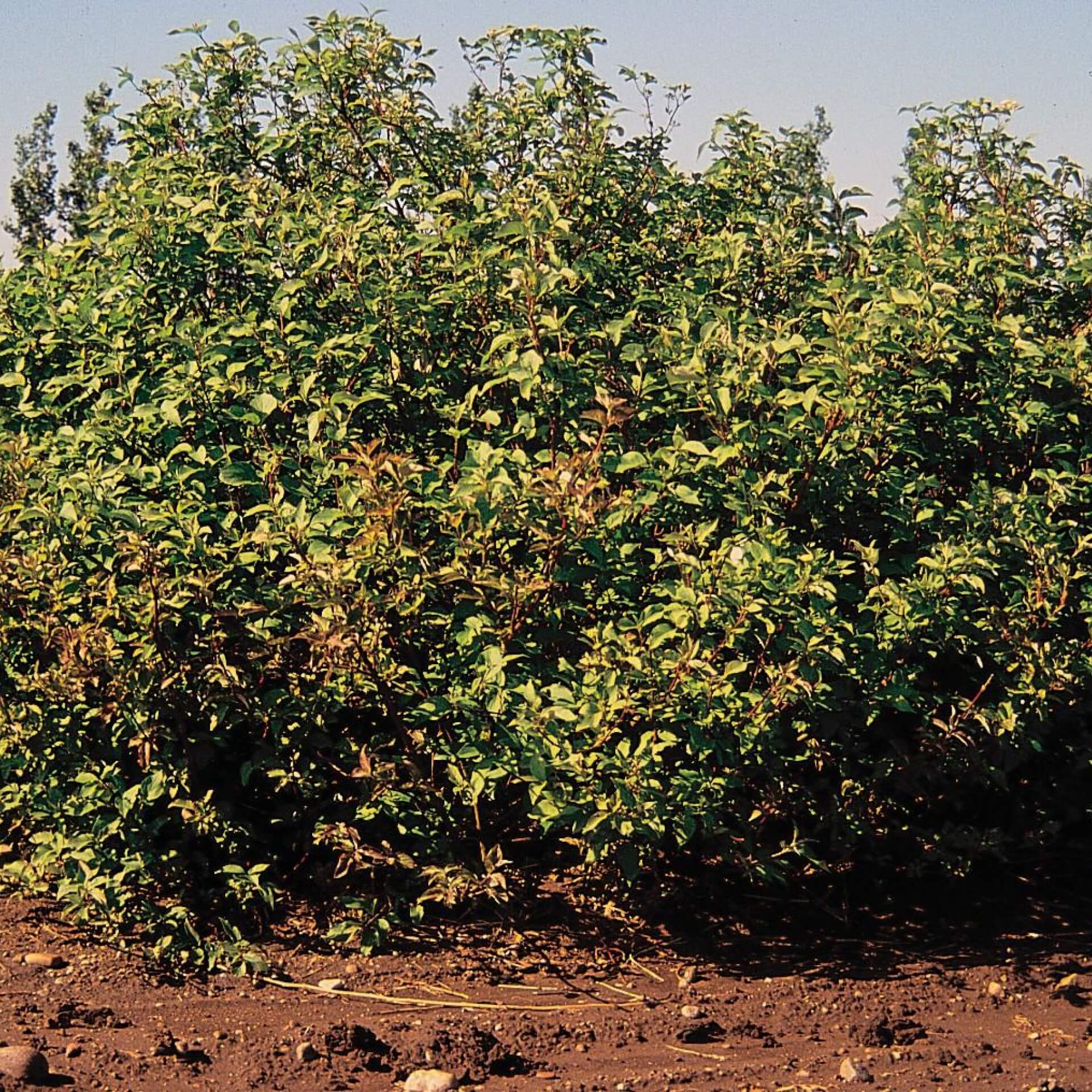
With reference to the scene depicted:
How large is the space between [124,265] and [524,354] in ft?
4.50

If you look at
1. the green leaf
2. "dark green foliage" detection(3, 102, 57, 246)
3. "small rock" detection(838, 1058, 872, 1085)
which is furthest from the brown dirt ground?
"dark green foliage" detection(3, 102, 57, 246)

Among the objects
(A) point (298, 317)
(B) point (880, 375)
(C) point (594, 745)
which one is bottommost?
(C) point (594, 745)

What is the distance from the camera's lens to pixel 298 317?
4438 millimetres

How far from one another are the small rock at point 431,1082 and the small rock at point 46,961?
1.27 meters

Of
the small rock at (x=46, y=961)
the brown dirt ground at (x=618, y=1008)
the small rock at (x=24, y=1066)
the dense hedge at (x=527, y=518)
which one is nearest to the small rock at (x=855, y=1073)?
the brown dirt ground at (x=618, y=1008)

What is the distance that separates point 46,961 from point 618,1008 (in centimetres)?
163

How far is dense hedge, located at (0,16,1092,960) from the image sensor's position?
12.7 feet

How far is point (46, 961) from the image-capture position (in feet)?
14.0

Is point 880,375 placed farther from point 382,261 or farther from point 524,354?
point 382,261

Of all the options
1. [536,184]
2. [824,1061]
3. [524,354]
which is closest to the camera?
[824,1061]

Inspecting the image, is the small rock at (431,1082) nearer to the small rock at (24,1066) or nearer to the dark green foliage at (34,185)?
A: the small rock at (24,1066)

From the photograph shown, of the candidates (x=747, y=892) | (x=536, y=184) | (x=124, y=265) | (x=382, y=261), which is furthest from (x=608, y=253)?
(x=747, y=892)

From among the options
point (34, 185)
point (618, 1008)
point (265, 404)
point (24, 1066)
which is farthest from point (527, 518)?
point (34, 185)

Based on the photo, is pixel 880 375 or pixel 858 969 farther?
pixel 858 969
